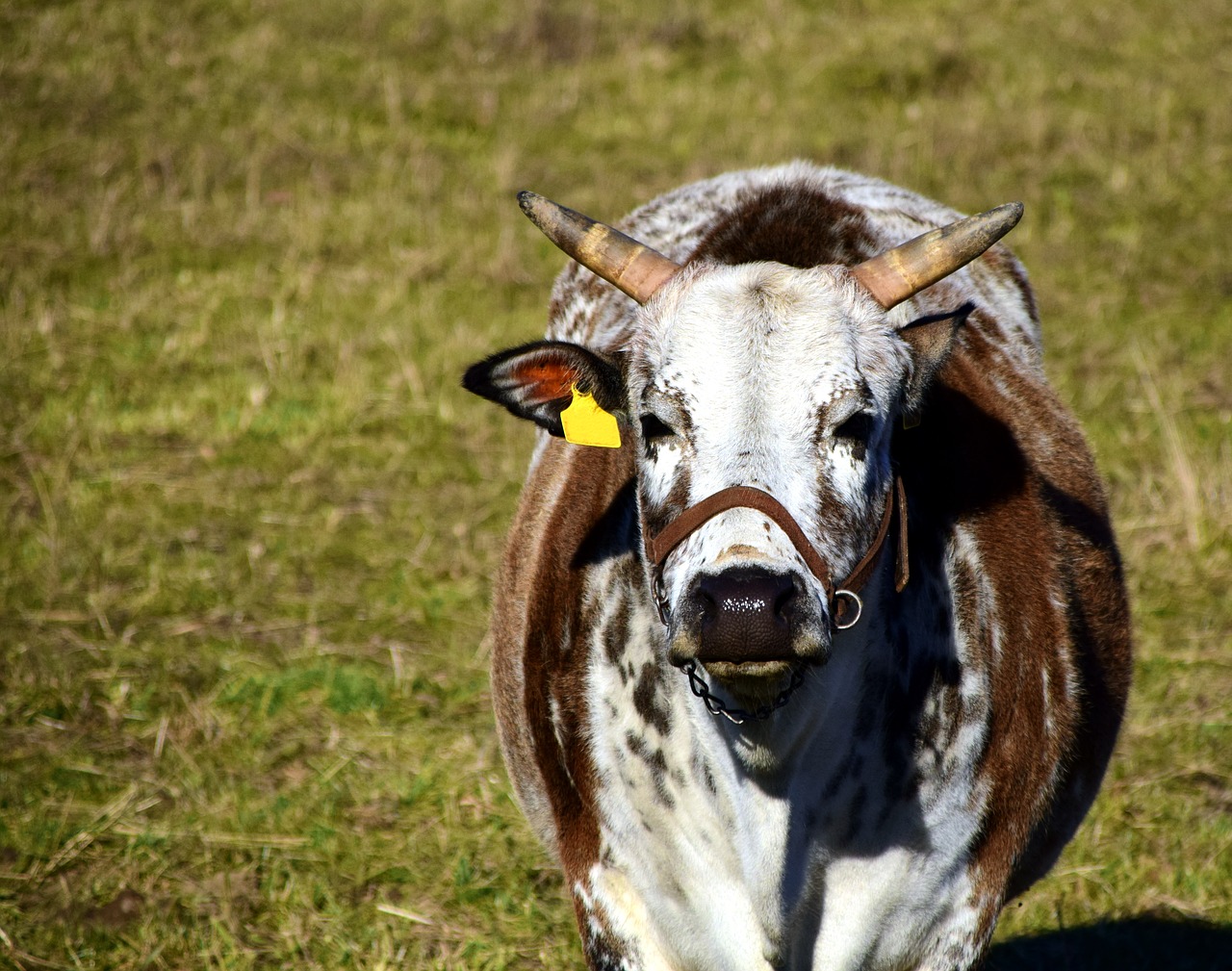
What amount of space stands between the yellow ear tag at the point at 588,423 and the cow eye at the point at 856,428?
0.54 meters

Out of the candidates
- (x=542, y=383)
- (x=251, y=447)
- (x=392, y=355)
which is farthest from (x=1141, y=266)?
(x=542, y=383)

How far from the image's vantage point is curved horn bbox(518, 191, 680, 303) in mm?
3324

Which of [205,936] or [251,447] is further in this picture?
[251,447]

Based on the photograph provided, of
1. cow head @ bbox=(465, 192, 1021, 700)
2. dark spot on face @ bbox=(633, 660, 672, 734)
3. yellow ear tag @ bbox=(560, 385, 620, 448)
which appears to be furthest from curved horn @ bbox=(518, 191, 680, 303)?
dark spot on face @ bbox=(633, 660, 672, 734)

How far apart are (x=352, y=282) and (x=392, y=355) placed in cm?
98

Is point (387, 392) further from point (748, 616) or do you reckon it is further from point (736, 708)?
point (748, 616)

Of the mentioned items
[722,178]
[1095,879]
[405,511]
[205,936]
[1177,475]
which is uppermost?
[722,178]

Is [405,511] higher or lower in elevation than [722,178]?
lower

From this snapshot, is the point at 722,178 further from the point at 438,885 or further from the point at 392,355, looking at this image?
the point at 392,355

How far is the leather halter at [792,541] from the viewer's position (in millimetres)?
2750

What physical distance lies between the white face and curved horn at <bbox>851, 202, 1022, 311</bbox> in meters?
0.07

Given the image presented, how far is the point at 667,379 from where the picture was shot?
3031 mm

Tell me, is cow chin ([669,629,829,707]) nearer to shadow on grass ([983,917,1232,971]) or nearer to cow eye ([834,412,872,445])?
cow eye ([834,412,872,445])

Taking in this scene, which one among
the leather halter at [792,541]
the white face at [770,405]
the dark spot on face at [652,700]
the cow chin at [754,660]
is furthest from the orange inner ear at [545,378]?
the cow chin at [754,660]
